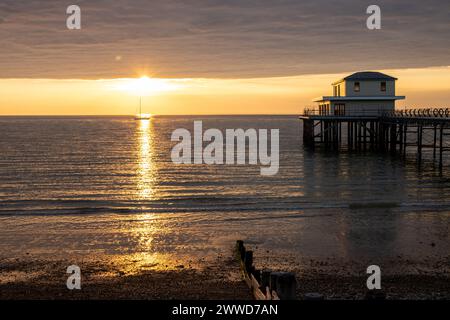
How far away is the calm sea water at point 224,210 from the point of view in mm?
19219

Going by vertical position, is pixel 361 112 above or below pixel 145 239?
above

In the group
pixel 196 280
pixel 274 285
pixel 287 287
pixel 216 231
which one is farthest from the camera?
pixel 216 231

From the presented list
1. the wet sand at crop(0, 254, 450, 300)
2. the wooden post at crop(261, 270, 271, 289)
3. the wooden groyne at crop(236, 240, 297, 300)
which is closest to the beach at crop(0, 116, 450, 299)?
the wet sand at crop(0, 254, 450, 300)

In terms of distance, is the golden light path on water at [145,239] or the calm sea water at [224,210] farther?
the calm sea water at [224,210]

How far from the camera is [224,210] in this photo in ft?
85.9

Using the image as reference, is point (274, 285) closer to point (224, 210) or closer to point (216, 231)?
point (216, 231)

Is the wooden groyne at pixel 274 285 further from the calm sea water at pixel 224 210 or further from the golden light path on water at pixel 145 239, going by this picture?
the calm sea water at pixel 224 210

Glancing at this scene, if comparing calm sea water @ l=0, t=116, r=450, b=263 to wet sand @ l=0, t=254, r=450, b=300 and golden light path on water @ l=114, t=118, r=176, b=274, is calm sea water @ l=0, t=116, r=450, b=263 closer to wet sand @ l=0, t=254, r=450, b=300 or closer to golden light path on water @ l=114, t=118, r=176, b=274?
golden light path on water @ l=114, t=118, r=176, b=274

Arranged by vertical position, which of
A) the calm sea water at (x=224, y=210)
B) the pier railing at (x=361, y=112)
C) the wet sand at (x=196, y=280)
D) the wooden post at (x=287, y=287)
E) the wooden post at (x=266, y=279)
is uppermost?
the pier railing at (x=361, y=112)

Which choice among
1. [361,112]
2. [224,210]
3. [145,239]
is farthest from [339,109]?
[145,239]

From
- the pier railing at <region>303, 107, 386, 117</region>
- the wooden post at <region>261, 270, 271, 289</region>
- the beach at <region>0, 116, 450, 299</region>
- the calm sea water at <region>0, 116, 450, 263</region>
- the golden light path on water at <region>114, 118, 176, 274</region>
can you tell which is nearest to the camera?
the wooden post at <region>261, 270, 271, 289</region>

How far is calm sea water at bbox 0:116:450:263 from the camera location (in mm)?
19219

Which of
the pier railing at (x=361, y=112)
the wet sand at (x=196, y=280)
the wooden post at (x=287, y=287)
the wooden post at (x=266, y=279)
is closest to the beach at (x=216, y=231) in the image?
the wet sand at (x=196, y=280)

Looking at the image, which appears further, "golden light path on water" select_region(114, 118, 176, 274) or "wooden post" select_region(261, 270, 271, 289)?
"golden light path on water" select_region(114, 118, 176, 274)
